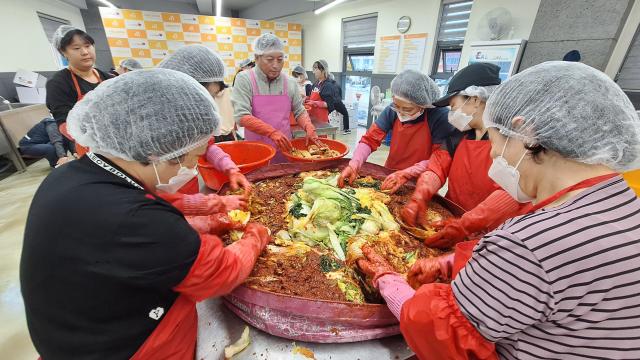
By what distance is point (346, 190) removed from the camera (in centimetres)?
192

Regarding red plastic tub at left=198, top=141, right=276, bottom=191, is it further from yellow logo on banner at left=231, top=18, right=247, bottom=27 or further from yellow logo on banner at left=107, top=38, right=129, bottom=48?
yellow logo on banner at left=231, top=18, right=247, bottom=27

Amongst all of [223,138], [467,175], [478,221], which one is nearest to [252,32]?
[223,138]

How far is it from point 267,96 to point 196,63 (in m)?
0.98

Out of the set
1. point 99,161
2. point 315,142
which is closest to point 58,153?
point 315,142

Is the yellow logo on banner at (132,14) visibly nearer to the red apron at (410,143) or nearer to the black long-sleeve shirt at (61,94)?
the black long-sleeve shirt at (61,94)

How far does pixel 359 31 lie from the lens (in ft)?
27.9

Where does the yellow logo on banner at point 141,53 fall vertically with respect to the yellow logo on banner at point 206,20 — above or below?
below

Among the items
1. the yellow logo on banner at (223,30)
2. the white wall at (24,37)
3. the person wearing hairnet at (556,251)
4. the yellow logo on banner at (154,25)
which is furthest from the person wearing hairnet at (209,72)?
the yellow logo on banner at (223,30)

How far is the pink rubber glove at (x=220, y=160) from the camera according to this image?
191cm

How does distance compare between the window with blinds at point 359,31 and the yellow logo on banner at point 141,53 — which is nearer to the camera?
the window with blinds at point 359,31

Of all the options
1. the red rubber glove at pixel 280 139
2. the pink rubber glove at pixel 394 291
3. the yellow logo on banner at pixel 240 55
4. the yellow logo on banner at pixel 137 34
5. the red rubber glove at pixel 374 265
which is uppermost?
the yellow logo on banner at pixel 137 34

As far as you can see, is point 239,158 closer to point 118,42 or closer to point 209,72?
point 209,72

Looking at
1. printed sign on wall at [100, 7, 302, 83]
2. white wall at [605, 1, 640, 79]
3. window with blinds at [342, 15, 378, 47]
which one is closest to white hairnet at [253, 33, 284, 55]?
white wall at [605, 1, 640, 79]

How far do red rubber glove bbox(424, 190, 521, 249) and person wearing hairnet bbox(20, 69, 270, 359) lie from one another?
3.51ft
